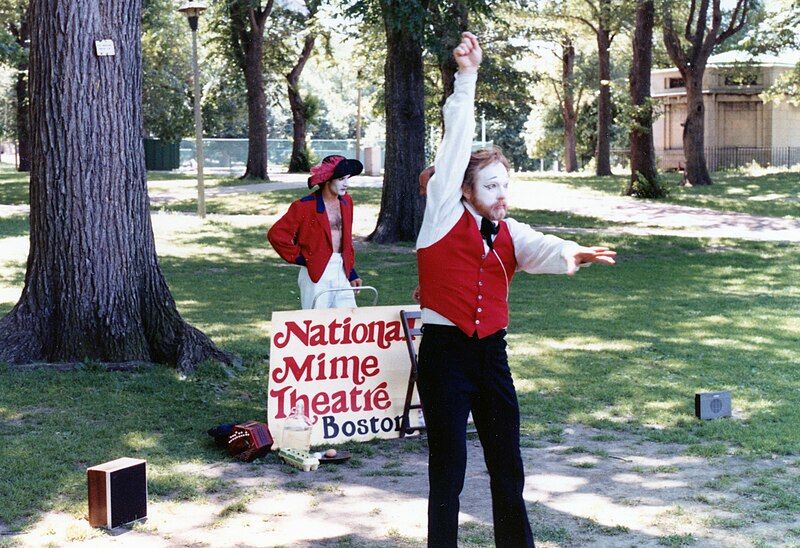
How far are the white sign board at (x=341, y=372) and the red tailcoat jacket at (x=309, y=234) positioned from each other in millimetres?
799

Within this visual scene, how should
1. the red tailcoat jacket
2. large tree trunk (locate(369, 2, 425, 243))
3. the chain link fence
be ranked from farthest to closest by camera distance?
the chain link fence, large tree trunk (locate(369, 2, 425, 243)), the red tailcoat jacket

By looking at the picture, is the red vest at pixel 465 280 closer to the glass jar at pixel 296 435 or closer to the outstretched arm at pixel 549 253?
the outstretched arm at pixel 549 253

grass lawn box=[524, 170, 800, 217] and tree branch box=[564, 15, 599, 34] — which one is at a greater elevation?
tree branch box=[564, 15, 599, 34]

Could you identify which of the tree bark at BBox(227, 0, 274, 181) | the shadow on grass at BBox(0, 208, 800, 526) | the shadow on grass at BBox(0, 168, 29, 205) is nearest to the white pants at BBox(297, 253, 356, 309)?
the shadow on grass at BBox(0, 208, 800, 526)

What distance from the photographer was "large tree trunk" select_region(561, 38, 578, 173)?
5422cm

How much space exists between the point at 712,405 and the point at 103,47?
208 inches

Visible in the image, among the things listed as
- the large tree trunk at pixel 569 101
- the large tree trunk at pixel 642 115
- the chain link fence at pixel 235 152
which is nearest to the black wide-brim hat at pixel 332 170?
the large tree trunk at pixel 642 115

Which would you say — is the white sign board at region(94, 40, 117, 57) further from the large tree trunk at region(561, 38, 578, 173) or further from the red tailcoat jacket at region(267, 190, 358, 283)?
the large tree trunk at region(561, 38, 578, 173)

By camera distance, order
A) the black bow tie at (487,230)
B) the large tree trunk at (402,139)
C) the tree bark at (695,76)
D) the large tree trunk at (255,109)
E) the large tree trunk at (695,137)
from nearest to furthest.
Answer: the black bow tie at (487,230) → the large tree trunk at (402,139) → the tree bark at (695,76) → the large tree trunk at (695,137) → the large tree trunk at (255,109)

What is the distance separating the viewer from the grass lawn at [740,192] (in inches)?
1081

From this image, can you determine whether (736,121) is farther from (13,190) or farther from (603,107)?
(13,190)

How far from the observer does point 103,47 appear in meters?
8.91

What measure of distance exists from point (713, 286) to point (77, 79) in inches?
367

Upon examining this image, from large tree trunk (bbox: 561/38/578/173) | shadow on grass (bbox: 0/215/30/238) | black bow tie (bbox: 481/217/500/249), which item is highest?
large tree trunk (bbox: 561/38/578/173)
